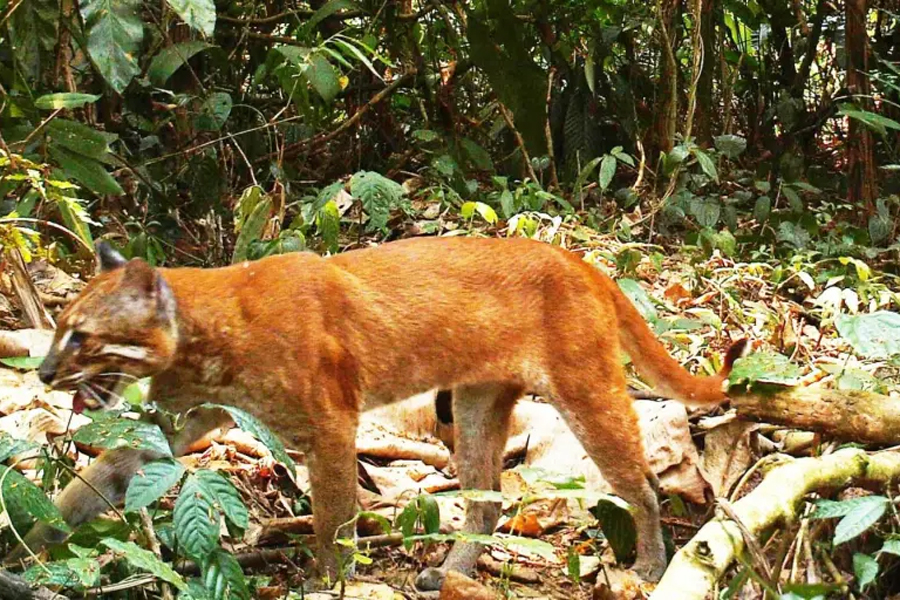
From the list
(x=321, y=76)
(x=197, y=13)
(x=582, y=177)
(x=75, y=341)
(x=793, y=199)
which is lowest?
(x=793, y=199)

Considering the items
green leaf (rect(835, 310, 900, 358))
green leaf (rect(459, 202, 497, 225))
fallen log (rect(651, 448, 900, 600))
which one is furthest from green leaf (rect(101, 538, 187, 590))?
green leaf (rect(459, 202, 497, 225))

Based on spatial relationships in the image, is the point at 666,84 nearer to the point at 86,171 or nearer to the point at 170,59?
the point at 170,59

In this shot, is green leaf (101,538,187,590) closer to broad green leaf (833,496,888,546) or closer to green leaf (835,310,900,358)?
broad green leaf (833,496,888,546)

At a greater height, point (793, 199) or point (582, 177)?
point (582, 177)

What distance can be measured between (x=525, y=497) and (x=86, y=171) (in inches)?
130

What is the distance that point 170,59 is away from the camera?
304 inches

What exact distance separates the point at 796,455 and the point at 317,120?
4.04 metres

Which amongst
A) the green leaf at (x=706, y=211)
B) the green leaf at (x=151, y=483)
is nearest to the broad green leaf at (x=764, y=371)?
the green leaf at (x=151, y=483)

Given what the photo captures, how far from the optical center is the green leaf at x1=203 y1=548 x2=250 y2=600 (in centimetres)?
391

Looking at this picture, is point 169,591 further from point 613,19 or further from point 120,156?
point 613,19

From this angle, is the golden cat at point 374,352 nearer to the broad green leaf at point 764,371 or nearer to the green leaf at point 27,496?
the broad green leaf at point 764,371

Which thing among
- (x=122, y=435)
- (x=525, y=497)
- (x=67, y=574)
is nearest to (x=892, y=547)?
(x=525, y=497)

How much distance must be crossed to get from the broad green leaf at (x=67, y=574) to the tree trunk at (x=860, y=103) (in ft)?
24.9

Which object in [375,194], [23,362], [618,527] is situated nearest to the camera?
[23,362]
